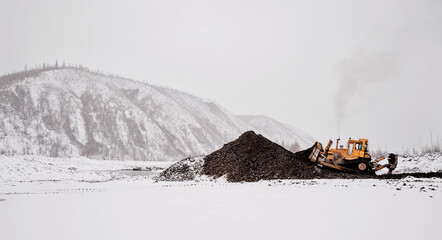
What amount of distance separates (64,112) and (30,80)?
19.4m

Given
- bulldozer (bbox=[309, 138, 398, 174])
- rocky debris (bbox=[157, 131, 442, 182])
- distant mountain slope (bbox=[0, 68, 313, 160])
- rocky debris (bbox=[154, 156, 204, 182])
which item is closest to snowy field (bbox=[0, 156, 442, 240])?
rocky debris (bbox=[157, 131, 442, 182])

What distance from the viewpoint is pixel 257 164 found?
21.9 m

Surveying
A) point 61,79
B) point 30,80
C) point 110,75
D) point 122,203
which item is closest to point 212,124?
point 110,75

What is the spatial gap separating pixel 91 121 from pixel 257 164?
3688 inches

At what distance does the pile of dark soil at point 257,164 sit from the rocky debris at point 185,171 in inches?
26.5

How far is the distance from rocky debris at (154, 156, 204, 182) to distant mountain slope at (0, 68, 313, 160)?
66440 millimetres

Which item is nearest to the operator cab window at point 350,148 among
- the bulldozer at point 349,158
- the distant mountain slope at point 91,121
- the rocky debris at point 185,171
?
the bulldozer at point 349,158

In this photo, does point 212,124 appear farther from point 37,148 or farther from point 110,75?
point 37,148

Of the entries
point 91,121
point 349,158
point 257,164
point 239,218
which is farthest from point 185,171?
point 91,121

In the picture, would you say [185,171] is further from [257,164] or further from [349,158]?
[349,158]

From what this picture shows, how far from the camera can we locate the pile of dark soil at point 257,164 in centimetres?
1984

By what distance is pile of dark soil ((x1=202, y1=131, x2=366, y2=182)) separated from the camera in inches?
781

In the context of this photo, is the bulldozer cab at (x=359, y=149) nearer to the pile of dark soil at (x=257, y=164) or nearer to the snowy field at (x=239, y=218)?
the pile of dark soil at (x=257, y=164)

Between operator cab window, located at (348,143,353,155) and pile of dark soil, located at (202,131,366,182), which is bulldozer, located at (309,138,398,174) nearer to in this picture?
operator cab window, located at (348,143,353,155)
